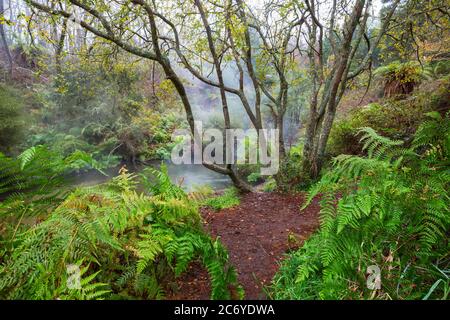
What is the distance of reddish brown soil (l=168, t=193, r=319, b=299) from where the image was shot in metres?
1.74

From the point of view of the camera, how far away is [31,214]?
1810mm

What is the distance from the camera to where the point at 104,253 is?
1.61 m

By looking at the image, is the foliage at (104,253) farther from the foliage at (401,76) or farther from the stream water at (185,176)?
the foliage at (401,76)

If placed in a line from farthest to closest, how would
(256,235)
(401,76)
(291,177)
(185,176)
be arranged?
(185,176) < (401,76) < (291,177) < (256,235)

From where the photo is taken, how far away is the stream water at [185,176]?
900 cm

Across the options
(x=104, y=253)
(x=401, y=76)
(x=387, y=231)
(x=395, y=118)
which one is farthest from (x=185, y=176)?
(x=387, y=231)

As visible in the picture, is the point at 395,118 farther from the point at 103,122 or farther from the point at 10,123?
the point at 103,122

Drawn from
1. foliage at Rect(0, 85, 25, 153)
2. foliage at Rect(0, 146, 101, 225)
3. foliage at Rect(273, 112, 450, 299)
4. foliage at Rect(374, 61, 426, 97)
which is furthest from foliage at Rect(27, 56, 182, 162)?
foliage at Rect(273, 112, 450, 299)

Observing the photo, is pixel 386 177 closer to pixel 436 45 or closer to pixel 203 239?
pixel 203 239

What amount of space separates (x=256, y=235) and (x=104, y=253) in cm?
165

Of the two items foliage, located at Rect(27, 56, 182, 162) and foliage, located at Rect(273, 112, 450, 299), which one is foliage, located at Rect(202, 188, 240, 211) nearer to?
foliage, located at Rect(273, 112, 450, 299)

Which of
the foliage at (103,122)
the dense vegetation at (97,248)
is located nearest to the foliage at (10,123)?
the foliage at (103,122)
